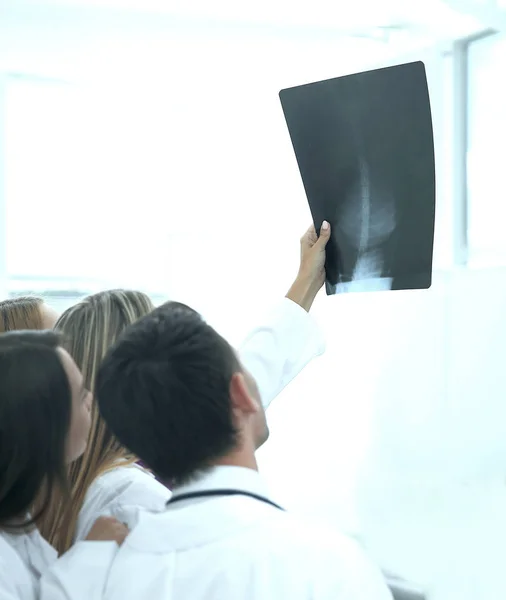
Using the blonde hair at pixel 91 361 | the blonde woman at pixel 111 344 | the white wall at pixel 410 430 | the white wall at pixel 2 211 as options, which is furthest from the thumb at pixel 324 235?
the white wall at pixel 2 211

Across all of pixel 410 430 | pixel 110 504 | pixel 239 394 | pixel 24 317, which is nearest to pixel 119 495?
→ pixel 110 504

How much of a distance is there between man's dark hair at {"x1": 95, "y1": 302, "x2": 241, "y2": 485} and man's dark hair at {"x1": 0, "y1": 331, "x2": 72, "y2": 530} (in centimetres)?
9

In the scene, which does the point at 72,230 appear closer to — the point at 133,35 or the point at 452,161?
the point at 133,35

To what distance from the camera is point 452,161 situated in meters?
1.54

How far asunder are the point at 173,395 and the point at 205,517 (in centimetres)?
11

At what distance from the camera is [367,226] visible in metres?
0.92

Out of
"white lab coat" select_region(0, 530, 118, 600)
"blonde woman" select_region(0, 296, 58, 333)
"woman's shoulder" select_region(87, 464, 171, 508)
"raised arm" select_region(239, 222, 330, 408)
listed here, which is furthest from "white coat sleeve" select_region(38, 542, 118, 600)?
"blonde woman" select_region(0, 296, 58, 333)

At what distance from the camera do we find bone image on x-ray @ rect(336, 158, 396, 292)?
90cm

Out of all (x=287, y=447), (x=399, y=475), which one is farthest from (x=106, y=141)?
(x=399, y=475)

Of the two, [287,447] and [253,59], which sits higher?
[253,59]

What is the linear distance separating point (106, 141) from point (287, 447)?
0.90 m

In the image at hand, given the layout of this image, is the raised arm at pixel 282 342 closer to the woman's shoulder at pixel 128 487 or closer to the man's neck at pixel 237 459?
the woman's shoulder at pixel 128 487

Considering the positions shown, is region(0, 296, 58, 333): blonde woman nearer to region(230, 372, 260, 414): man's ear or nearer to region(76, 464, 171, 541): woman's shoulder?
region(76, 464, 171, 541): woman's shoulder

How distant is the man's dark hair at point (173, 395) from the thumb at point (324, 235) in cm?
27
